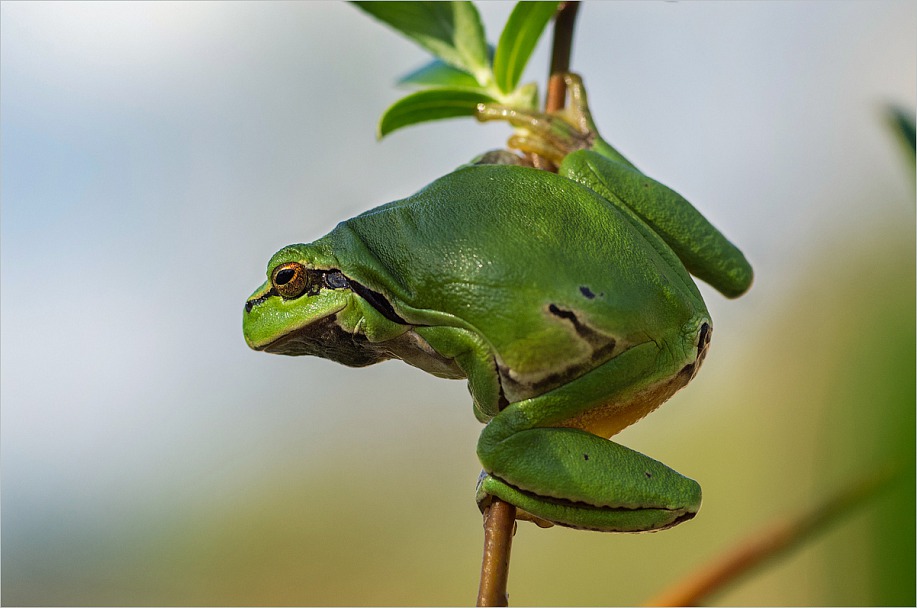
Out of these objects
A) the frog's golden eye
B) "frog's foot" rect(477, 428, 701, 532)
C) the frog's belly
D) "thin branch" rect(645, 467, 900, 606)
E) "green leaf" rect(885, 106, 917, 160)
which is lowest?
"thin branch" rect(645, 467, 900, 606)

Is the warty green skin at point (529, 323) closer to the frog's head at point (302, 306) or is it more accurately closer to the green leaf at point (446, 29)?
the frog's head at point (302, 306)

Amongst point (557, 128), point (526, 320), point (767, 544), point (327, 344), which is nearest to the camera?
point (526, 320)

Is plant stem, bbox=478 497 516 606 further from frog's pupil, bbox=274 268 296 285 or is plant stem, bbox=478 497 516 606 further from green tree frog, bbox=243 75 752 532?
frog's pupil, bbox=274 268 296 285

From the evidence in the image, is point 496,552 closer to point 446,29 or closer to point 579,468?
point 579,468

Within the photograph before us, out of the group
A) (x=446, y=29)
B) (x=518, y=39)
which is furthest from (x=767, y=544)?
(x=446, y=29)

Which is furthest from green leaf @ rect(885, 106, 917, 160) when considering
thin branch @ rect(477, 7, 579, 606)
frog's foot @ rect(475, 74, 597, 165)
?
thin branch @ rect(477, 7, 579, 606)

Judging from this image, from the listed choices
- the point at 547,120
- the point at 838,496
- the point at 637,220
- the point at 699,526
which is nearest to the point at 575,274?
the point at 637,220

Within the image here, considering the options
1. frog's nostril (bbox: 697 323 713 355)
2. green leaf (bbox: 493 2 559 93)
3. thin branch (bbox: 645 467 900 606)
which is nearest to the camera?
frog's nostril (bbox: 697 323 713 355)
